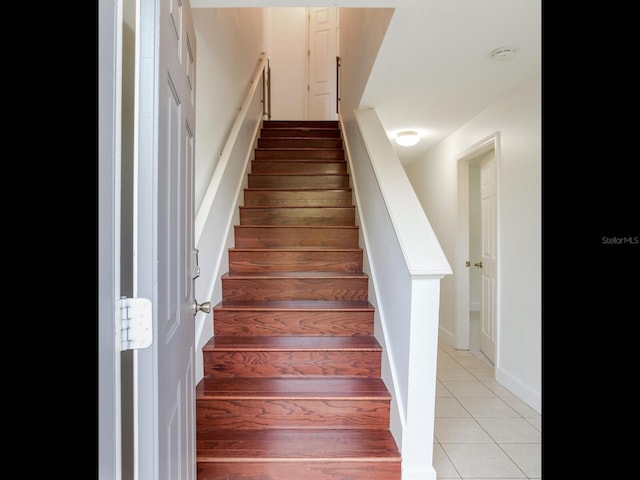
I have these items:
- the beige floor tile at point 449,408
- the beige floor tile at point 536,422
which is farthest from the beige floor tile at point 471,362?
the beige floor tile at point 536,422

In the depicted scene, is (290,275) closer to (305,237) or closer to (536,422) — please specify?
(305,237)

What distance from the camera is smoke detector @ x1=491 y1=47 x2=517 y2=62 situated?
1.95 m

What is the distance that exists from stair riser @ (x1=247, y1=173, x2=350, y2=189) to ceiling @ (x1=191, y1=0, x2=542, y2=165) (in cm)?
67

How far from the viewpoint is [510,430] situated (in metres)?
2.08

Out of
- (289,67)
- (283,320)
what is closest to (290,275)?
(283,320)

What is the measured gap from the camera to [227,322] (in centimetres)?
212

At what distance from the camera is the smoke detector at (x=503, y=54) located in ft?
6.40

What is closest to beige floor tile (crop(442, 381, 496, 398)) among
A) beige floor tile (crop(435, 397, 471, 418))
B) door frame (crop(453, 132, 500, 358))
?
beige floor tile (crop(435, 397, 471, 418))

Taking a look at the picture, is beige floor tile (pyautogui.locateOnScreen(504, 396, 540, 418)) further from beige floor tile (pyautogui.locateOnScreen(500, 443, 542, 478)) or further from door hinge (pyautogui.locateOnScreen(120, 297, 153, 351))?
door hinge (pyautogui.locateOnScreen(120, 297, 153, 351))

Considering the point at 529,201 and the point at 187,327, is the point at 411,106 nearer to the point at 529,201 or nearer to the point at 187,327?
the point at 529,201

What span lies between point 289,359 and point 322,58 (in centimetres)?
512

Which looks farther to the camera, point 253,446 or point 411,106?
point 411,106
